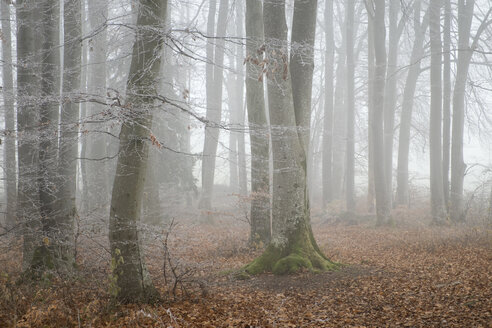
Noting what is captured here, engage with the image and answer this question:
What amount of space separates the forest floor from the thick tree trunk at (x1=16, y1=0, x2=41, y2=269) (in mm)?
901

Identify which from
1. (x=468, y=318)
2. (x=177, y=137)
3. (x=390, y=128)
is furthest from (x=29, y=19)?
(x=390, y=128)

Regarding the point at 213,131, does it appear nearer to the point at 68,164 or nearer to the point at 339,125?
the point at 68,164

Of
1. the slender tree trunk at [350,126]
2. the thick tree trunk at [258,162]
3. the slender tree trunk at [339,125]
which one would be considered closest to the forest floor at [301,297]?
the thick tree trunk at [258,162]

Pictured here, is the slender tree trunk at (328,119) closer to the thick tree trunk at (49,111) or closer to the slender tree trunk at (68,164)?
the slender tree trunk at (68,164)

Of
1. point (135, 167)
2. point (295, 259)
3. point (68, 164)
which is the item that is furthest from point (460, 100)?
point (68, 164)

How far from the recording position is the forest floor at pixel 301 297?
465 cm

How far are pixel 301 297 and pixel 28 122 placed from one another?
229 inches

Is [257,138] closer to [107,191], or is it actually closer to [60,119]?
[60,119]

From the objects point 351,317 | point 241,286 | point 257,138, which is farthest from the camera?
point 257,138

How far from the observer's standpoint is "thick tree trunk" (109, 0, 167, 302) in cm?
517

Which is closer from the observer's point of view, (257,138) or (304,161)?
(304,161)

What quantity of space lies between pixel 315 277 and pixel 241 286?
1310mm

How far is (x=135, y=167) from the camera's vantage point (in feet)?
17.1

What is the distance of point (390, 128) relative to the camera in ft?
59.5
